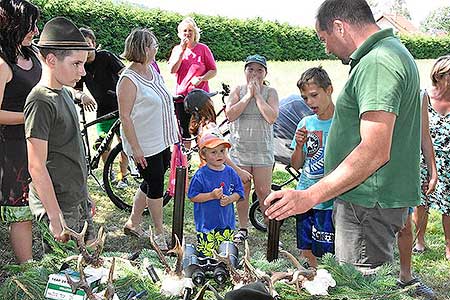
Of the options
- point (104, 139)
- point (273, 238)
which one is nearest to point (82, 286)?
point (273, 238)

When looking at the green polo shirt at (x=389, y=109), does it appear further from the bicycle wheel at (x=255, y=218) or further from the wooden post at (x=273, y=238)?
the bicycle wheel at (x=255, y=218)

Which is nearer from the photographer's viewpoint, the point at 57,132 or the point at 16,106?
the point at 57,132

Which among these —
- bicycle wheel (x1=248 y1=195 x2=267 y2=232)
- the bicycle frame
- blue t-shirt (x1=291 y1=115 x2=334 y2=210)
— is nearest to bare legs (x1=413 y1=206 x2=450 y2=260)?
blue t-shirt (x1=291 y1=115 x2=334 y2=210)

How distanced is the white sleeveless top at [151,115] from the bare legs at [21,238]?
1.19 metres

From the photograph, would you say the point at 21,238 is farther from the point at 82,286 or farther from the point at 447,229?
the point at 447,229

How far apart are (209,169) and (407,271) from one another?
5.18 feet

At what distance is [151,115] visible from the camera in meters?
4.43

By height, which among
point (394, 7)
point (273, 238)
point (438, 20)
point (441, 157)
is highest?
point (394, 7)

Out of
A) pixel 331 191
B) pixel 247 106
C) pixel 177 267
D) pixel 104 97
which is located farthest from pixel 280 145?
pixel 177 267

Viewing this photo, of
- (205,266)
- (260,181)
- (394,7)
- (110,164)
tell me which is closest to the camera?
(205,266)

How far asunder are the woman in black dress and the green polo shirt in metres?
1.77

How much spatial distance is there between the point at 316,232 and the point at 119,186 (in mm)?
2923

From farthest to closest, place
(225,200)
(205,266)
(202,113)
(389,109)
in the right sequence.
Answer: (202,113), (225,200), (389,109), (205,266)

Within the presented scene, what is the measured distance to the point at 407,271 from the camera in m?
3.97
